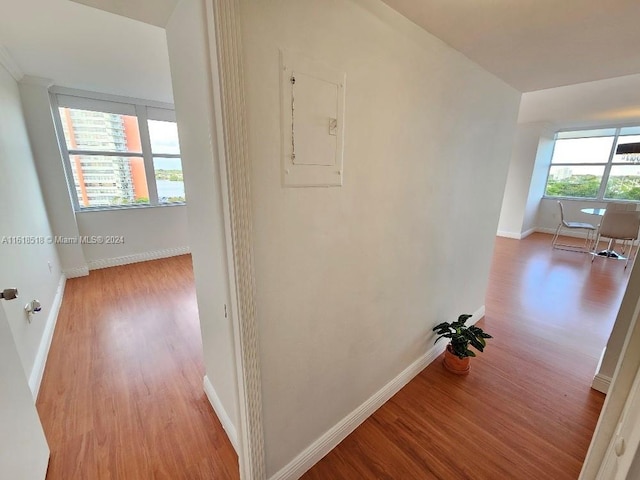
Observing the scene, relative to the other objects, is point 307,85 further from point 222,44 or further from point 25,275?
point 25,275

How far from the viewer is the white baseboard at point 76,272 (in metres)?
3.53

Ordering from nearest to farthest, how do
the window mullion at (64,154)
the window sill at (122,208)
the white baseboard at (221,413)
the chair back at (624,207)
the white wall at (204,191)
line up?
the white wall at (204,191)
the white baseboard at (221,413)
the window mullion at (64,154)
the window sill at (122,208)
the chair back at (624,207)

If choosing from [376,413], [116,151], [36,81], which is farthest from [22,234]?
[376,413]

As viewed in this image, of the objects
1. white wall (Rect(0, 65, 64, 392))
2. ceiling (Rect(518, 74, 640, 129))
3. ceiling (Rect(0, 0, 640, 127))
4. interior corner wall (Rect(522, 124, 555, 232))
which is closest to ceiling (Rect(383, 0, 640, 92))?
ceiling (Rect(0, 0, 640, 127))

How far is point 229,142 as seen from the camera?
2.71 feet

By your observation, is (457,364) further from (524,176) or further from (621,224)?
(524,176)

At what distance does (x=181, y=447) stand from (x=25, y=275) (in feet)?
6.03

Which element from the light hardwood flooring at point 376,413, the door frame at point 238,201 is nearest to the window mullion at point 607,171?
the light hardwood flooring at point 376,413

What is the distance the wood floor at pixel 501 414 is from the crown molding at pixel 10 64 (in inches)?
154

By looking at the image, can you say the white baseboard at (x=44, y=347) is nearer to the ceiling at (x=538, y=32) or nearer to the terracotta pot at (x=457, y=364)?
the terracotta pot at (x=457, y=364)

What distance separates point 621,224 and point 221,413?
20.4 feet

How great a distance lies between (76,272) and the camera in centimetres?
358

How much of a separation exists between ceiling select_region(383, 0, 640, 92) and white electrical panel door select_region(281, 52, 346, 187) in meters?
0.53

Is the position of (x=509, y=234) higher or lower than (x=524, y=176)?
lower
